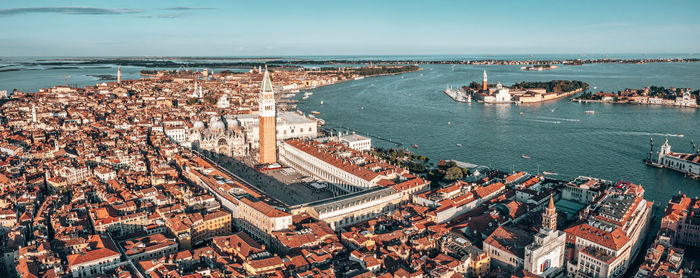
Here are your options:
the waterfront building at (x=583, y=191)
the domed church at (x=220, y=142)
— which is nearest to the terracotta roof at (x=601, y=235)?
the waterfront building at (x=583, y=191)

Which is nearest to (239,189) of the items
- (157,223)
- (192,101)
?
(157,223)

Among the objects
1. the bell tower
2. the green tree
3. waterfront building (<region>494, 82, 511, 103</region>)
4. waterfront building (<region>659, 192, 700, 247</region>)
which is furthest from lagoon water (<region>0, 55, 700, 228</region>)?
the bell tower

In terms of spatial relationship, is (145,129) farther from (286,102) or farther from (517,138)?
(517,138)

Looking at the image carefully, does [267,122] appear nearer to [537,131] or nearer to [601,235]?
[601,235]

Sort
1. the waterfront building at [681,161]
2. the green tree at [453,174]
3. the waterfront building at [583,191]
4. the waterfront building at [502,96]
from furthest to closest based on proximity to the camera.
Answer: the waterfront building at [502,96], the waterfront building at [681,161], the green tree at [453,174], the waterfront building at [583,191]

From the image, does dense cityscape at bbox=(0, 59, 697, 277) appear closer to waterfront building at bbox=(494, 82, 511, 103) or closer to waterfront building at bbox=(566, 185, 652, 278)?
waterfront building at bbox=(566, 185, 652, 278)

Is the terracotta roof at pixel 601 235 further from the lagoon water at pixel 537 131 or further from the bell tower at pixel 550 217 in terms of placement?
the lagoon water at pixel 537 131
